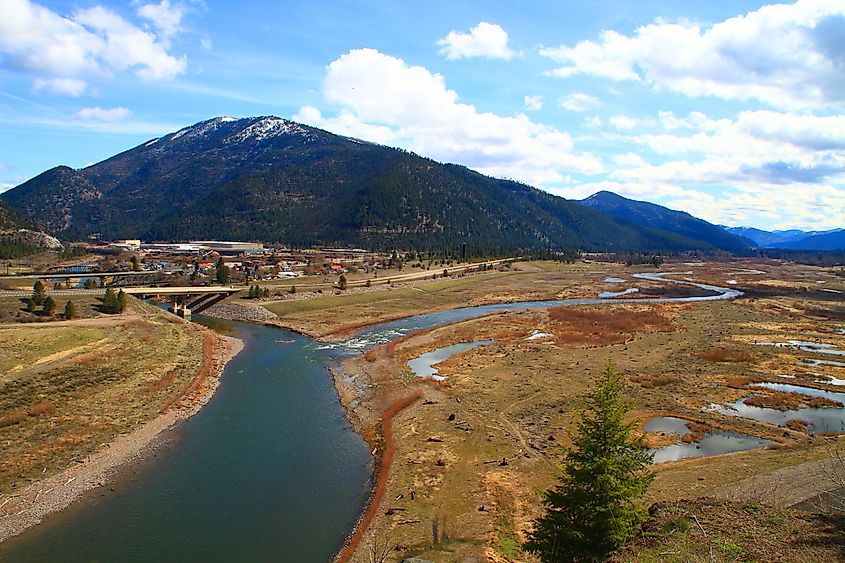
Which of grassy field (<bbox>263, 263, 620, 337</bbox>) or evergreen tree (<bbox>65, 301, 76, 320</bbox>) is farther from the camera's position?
grassy field (<bbox>263, 263, 620, 337</bbox>)

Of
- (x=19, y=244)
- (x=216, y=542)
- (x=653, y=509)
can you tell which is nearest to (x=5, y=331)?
(x=216, y=542)

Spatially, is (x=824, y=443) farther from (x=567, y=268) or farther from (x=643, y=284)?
(x=567, y=268)

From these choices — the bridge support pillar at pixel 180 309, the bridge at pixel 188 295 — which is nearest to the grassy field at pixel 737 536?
the bridge support pillar at pixel 180 309

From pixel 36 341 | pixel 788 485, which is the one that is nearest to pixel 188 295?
pixel 36 341

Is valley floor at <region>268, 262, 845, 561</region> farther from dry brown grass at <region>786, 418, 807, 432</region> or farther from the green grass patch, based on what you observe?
the green grass patch

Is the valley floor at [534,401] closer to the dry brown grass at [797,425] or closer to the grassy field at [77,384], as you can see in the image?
the dry brown grass at [797,425]

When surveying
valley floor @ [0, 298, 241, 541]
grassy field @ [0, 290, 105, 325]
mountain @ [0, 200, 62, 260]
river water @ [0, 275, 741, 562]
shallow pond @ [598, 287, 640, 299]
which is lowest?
river water @ [0, 275, 741, 562]

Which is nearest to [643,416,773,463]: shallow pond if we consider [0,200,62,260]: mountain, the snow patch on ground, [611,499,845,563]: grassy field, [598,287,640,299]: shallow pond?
[611,499,845,563]: grassy field
